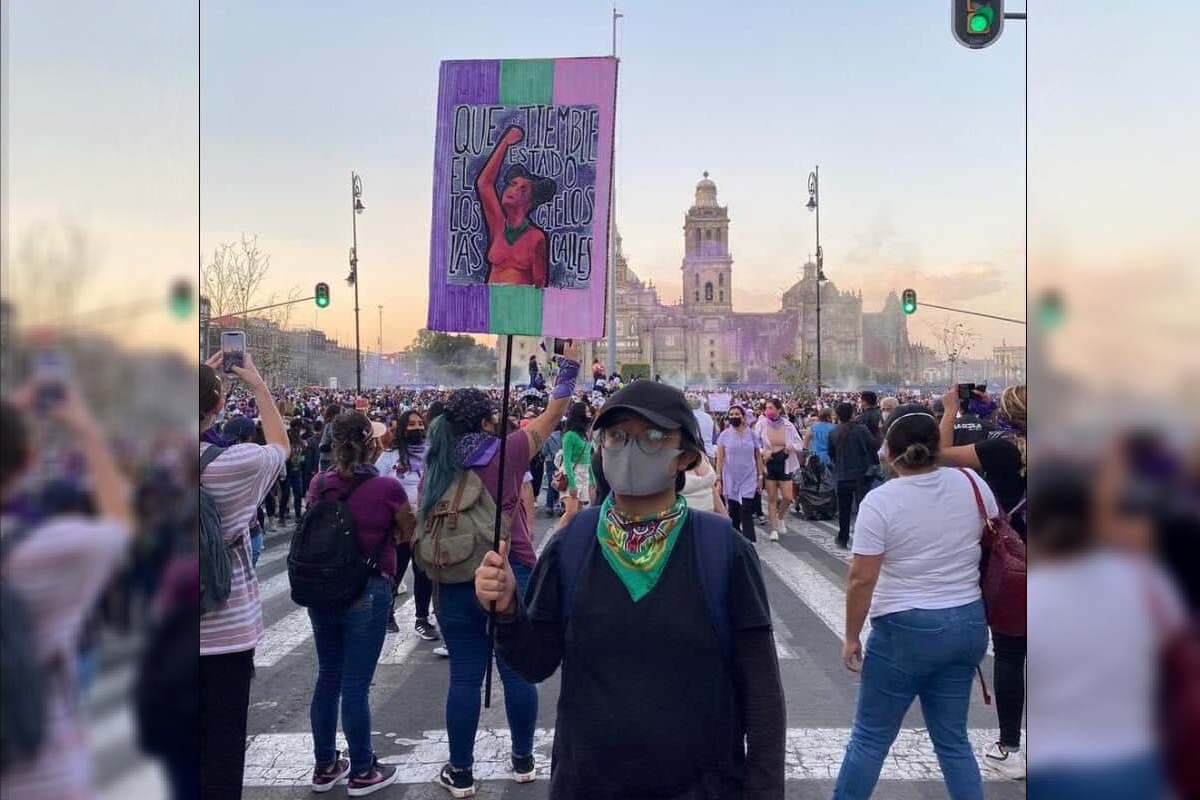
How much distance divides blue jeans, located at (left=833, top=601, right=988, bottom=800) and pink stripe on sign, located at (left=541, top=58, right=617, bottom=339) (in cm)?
166

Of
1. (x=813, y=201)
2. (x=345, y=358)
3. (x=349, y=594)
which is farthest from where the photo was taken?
(x=345, y=358)

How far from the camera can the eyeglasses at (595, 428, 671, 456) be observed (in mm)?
2258

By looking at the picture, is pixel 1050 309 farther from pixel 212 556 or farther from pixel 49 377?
pixel 212 556

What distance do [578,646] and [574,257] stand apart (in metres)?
1.21

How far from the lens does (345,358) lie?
4212 cm

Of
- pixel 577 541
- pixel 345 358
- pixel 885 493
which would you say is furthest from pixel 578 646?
pixel 345 358

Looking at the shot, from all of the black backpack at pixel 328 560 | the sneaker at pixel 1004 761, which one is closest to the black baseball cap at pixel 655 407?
the black backpack at pixel 328 560

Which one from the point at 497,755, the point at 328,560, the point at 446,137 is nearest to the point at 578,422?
the point at 497,755

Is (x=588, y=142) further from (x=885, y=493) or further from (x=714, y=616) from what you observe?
(x=885, y=493)

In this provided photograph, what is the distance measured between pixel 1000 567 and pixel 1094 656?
2.69 meters

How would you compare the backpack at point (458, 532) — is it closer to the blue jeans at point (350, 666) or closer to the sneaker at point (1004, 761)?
the blue jeans at point (350, 666)

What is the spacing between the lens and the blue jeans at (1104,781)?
88 centimetres

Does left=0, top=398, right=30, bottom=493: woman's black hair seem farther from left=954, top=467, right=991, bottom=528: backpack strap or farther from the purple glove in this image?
left=954, top=467, right=991, bottom=528: backpack strap

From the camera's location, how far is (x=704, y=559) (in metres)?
2.13
